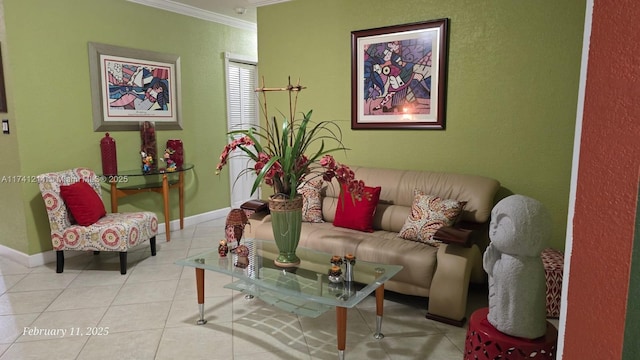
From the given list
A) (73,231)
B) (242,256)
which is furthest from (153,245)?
(242,256)

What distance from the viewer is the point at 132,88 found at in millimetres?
4434

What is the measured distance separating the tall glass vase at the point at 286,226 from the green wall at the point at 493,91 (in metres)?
1.60

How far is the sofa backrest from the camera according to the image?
313 centimetres

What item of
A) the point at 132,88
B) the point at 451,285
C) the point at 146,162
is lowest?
the point at 451,285

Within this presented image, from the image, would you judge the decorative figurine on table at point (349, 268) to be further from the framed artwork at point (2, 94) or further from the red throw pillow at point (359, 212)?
the framed artwork at point (2, 94)

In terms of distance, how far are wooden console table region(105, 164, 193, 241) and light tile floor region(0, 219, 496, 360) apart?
36.3 inches

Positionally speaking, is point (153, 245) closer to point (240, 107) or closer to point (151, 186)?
point (151, 186)

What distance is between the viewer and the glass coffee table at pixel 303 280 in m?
2.17

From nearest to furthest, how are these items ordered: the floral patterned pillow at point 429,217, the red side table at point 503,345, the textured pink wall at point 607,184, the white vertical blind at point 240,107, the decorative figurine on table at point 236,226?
the textured pink wall at point 607,184
the red side table at point 503,345
the decorative figurine on table at point 236,226
the floral patterned pillow at point 429,217
the white vertical blind at point 240,107

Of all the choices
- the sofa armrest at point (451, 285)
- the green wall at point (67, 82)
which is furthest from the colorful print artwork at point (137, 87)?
the sofa armrest at point (451, 285)

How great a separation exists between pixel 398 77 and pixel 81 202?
2950 millimetres

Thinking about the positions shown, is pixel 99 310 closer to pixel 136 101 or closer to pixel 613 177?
pixel 136 101

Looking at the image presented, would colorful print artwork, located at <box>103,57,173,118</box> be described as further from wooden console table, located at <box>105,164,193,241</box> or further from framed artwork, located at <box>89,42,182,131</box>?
wooden console table, located at <box>105,164,193,241</box>

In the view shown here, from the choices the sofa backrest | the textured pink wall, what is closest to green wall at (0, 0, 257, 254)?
the sofa backrest
